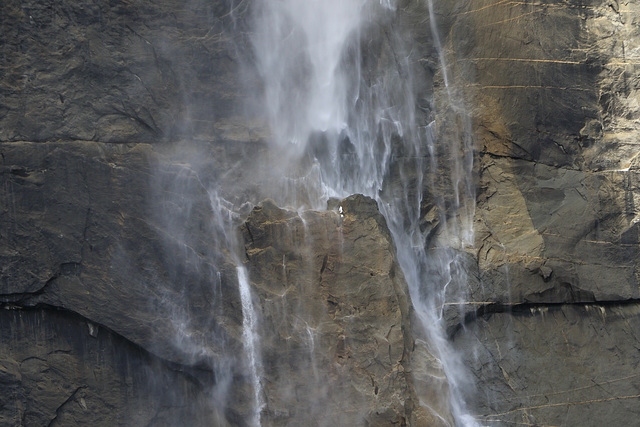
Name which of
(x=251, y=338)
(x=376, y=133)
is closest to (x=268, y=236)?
(x=251, y=338)

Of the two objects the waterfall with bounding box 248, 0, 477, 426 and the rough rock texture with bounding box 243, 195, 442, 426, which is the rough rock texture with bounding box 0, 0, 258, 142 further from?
the rough rock texture with bounding box 243, 195, 442, 426

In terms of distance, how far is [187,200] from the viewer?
11.1m

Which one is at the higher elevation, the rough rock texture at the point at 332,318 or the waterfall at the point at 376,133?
the waterfall at the point at 376,133

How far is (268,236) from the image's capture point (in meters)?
10.8

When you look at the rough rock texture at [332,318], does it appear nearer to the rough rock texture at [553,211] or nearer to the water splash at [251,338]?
the water splash at [251,338]

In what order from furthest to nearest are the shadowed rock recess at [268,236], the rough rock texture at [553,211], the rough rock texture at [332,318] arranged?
the rough rock texture at [553,211], the shadowed rock recess at [268,236], the rough rock texture at [332,318]

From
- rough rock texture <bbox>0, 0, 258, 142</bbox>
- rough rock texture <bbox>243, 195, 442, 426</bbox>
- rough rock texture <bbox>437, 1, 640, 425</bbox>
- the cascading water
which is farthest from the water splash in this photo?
rough rock texture <bbox>437, 1, 640, 425</bbox>

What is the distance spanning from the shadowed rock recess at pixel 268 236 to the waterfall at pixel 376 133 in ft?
0.70

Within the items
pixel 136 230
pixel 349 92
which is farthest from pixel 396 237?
pixel 136 230

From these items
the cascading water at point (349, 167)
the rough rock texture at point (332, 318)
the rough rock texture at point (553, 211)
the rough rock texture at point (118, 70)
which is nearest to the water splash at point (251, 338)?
the cascading water at point (349, 167)

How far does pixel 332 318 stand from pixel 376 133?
3756mm

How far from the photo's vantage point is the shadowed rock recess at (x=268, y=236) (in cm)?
1057

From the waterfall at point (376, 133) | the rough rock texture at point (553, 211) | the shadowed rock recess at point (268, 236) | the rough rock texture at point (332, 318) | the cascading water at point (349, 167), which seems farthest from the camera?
the waterfall at point (376, 133)

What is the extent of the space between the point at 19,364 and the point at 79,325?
110 centimetres
